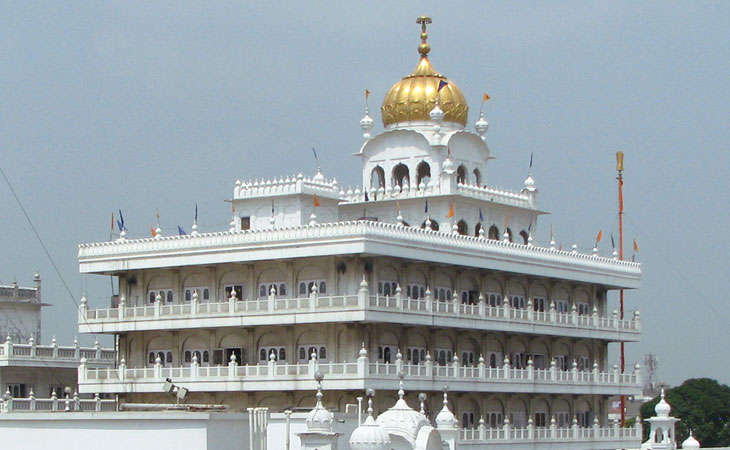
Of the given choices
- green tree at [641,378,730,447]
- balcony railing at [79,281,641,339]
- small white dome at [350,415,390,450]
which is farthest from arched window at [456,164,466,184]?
green tree at [641,378,730,447]

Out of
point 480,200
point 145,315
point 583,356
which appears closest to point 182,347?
point 145,315

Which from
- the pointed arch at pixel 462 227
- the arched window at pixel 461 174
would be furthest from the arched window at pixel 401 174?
the pointed arch at pixel 462 227

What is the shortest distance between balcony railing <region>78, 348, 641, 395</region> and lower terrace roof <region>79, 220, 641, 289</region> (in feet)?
15.0

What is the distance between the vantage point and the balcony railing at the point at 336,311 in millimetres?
71312

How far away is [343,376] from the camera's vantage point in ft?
231

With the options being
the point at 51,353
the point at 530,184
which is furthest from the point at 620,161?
the point at 51,353

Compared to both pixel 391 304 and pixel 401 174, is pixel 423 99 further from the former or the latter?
pixel 391 304

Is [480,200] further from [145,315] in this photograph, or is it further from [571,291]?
[145,315]

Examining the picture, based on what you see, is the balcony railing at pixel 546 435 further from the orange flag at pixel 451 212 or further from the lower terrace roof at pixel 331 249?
the orange flag at pixel 451 212

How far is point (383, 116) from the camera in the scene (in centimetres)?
8425

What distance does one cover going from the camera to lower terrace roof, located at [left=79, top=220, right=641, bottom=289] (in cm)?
7131

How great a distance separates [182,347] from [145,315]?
235 centimetres

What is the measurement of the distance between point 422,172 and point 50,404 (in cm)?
2265

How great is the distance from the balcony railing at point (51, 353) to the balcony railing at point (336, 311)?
9.79 meters
